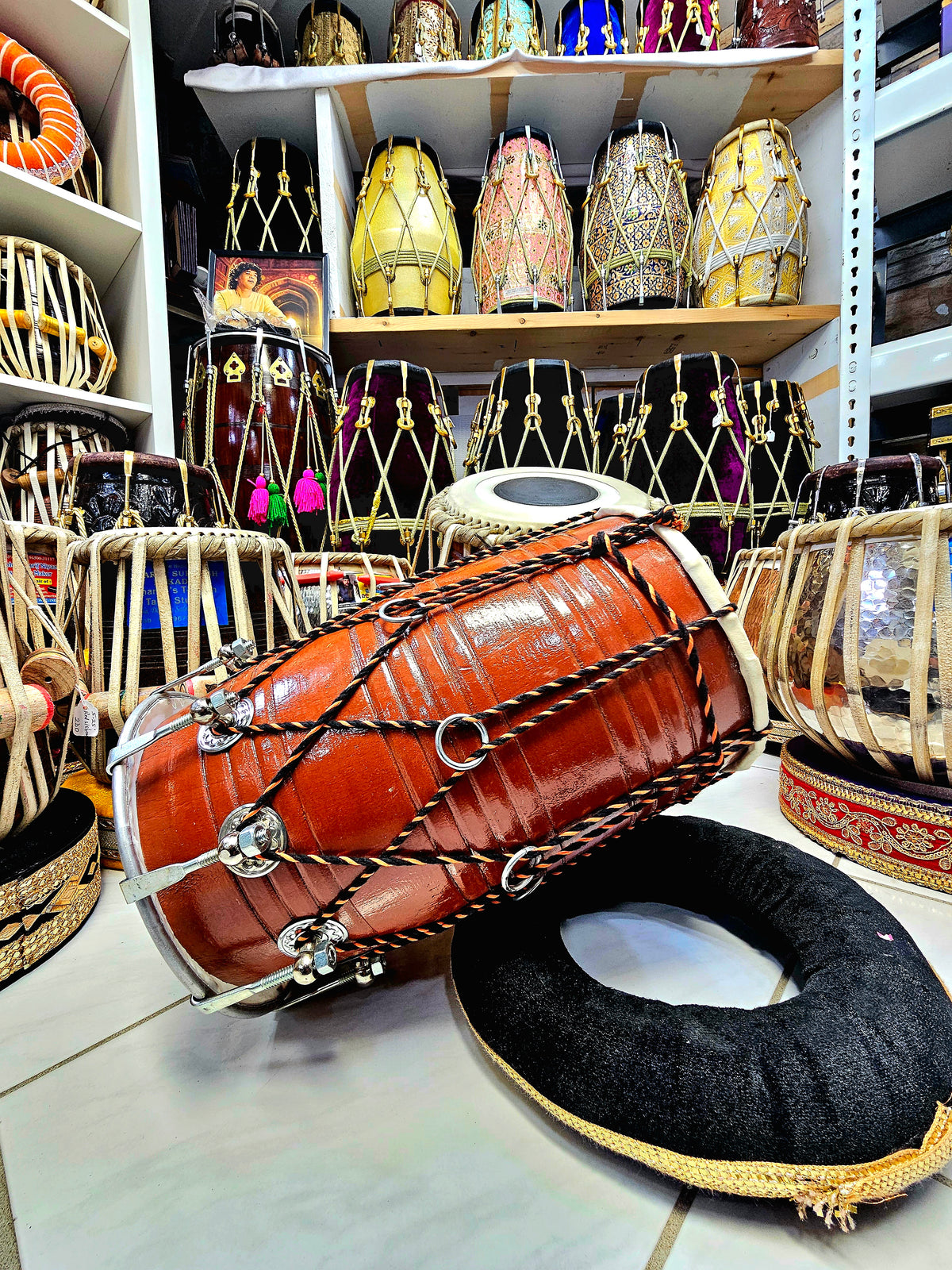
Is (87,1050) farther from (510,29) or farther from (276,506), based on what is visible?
(510,29)

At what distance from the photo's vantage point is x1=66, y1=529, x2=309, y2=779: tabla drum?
896 millimetres

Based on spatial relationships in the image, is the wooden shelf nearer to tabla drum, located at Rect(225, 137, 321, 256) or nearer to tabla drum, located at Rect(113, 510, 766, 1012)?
tabla drum, located at Rect(225, 137, 321, 256)

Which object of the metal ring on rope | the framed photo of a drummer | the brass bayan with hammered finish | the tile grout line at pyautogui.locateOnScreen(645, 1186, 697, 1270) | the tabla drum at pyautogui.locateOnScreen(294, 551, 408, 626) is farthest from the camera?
the framed photo of a drummer

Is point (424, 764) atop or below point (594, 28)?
below

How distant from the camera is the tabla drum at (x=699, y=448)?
4.81 ft

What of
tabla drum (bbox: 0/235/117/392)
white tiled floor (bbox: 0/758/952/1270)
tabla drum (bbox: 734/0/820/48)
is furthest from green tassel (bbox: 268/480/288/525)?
tabla drum (bbox: 734/0/820/48)

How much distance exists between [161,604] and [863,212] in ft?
7.18

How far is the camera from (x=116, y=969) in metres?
0.65

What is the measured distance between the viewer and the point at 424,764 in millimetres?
464

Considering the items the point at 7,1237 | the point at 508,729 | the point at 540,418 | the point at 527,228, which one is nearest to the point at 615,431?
the point at 540,418

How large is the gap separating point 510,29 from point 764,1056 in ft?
8.76

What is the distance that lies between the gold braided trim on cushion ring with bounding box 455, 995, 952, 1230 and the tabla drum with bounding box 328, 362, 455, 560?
1335 mm

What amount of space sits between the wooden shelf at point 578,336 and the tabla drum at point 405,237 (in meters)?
0.11

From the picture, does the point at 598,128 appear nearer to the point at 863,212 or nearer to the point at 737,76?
the point at 737,76
